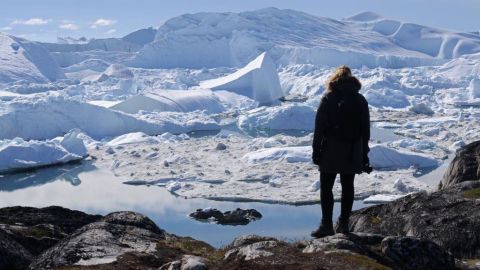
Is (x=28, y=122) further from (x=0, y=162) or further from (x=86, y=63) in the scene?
(x=86, y=63)

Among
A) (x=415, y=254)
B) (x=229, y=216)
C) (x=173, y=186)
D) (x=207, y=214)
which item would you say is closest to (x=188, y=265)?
(x=415, y=254)

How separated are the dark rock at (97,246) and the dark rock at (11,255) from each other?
24 centimetres

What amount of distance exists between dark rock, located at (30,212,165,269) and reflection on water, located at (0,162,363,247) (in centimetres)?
1031

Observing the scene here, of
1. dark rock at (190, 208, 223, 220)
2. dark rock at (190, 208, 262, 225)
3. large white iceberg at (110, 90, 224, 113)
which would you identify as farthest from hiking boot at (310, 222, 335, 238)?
large white iceberg at (110, 90, 224, 113)

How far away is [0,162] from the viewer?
2583 cm

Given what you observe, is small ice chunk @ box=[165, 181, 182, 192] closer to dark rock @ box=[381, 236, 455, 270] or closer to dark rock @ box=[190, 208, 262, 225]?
dark rock @ box=[190, 208, 262, 225]

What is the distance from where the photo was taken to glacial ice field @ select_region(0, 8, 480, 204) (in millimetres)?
24406

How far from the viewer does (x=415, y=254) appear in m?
3.95

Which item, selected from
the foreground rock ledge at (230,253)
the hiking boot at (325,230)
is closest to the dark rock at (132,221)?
the foreground rock ledge at (230,253)

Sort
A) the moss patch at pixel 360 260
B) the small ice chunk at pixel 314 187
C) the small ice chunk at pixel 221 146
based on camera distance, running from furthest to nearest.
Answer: the small ice chunk at pixel 221 146 → the small ice chunk at pixel 314 187 → the moss patch at pixel 360 260

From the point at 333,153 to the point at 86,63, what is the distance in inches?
2628

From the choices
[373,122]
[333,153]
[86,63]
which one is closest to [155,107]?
[373,122]

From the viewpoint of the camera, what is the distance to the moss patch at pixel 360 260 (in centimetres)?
351

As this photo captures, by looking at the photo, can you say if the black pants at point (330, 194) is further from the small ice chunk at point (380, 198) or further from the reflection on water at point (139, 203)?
the small ice chunk at point (380, 198)
